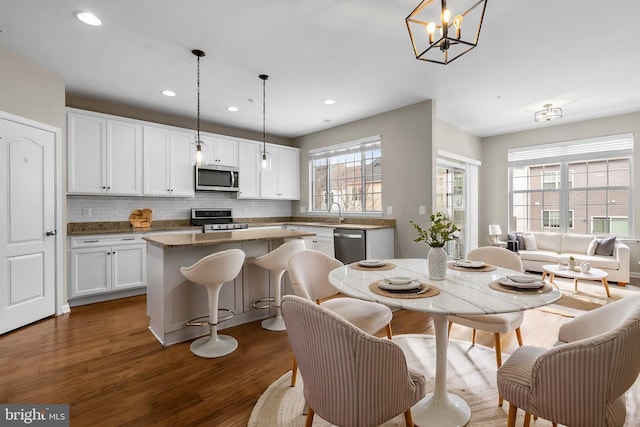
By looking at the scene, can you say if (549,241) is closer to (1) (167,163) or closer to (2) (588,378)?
(2) (588,378)

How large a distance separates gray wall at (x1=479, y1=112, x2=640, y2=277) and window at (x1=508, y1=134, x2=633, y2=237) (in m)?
0.11

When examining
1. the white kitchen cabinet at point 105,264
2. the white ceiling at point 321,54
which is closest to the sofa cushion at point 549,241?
the white ceiling at point 321,54

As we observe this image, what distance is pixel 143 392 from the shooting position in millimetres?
1989

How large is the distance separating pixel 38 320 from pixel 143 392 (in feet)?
7.01

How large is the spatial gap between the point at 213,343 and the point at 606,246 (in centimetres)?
581

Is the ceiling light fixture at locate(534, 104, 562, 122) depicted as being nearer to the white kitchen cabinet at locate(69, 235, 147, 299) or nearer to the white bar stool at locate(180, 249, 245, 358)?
the white bar stool at locate(180, 249, 245, 358)

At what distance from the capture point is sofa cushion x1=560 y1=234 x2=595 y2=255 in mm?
5234

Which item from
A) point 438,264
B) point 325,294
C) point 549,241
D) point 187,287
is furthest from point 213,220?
point 549,241

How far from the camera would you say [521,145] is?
6.17m

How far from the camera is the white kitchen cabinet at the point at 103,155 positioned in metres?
3.83

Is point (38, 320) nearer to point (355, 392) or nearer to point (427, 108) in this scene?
point (355, 392)

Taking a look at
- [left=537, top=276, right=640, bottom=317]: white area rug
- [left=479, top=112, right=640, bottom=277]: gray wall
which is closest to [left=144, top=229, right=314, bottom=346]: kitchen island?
[left=537, top=276, right=640, bottom=317]: white area rug

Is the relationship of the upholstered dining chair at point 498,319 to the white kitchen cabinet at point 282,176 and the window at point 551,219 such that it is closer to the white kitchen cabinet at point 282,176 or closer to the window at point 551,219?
the white kitchen cabinet at point 282,176

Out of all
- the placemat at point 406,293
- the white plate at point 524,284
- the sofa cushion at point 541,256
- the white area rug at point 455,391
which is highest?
the white plate at point 524,284
